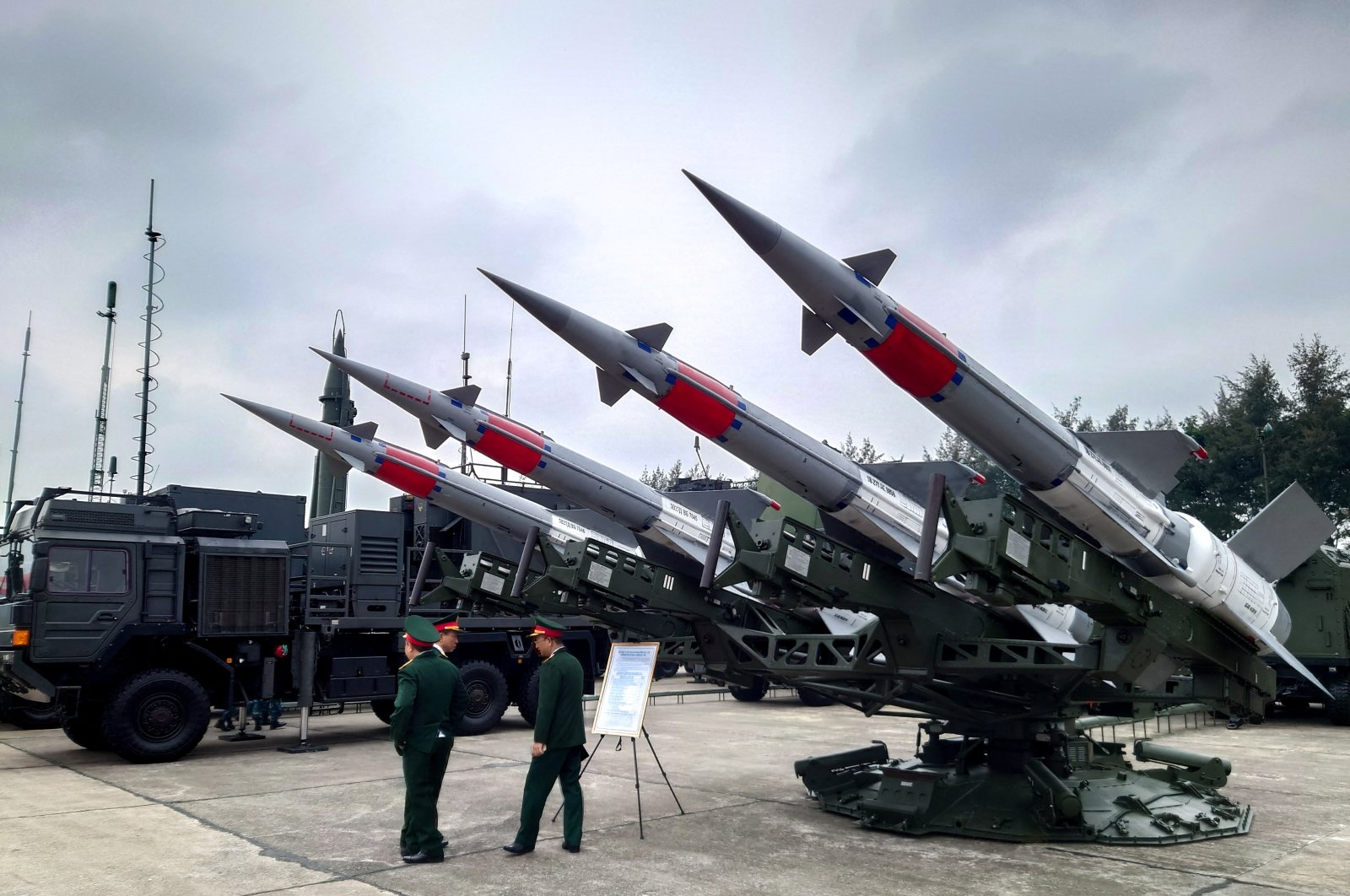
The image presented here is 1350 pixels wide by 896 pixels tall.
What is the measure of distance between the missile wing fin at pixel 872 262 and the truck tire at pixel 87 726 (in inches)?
337

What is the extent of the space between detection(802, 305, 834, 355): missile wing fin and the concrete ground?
11.7 feet

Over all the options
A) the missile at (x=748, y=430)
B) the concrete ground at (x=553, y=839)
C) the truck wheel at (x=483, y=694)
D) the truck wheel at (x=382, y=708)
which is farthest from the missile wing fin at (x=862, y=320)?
the truck wheel at (x=382, y=708)

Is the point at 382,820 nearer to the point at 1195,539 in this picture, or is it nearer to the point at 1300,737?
the point at 1195,539

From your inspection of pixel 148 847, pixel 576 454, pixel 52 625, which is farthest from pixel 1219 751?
pixel 52 625

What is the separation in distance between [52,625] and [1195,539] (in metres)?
10.3

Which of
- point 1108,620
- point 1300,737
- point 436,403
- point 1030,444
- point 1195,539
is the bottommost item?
point 1300,737

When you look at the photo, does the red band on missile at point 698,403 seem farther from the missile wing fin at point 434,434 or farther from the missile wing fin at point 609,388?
the missile wing fin at point 434,434

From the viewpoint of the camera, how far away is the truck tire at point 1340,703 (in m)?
14.5

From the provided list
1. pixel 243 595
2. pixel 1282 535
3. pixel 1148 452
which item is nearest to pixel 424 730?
pixel 1148 452

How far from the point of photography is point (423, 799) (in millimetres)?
5973

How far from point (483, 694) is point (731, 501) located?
4.03 meters

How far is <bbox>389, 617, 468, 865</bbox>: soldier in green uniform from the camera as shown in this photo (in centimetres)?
586

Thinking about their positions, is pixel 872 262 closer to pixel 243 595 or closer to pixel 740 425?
pixel 740 425

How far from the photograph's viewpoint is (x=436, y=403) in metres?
12.1
